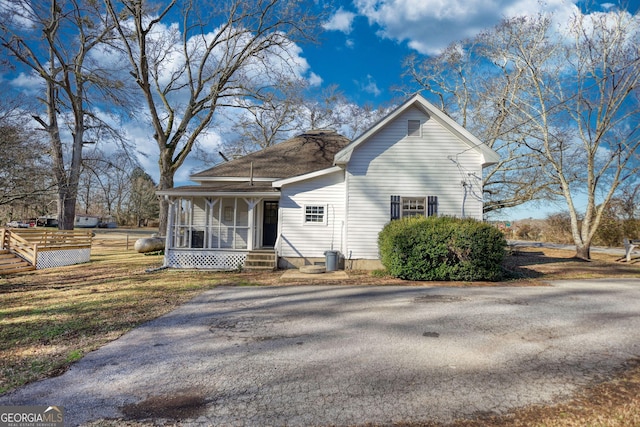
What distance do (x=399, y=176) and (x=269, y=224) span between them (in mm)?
6553

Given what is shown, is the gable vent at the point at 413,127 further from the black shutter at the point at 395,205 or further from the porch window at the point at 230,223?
the porch window at the point at 230,223

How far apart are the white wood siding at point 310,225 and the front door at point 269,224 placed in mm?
2564

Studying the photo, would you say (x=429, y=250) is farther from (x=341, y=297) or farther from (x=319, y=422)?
(x=319, y=422)

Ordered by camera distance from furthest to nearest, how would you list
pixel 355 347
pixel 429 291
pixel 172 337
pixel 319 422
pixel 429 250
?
pixel 429 250, pixel 429 291, pixel 172 337, pixel 355 347, pixel 319 422

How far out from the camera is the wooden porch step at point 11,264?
40.8ft

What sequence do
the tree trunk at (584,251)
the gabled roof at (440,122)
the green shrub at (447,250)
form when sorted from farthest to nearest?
the tree trunk at (584,251)
the gabled roof at (440,122)
the green shrub at (447,250)

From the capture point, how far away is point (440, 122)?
12203 millimetres

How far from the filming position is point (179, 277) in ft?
35.5

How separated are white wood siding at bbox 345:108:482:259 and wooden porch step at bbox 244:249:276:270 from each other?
9.63 feet

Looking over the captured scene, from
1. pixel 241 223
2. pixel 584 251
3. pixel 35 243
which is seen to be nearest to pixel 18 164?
pixel 35 243

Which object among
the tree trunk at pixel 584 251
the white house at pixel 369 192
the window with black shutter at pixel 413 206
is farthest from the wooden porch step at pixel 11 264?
the tree trunk at pixel 584 251

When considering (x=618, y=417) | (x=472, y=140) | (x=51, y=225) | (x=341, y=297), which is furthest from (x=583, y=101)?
(x=51, y=225)

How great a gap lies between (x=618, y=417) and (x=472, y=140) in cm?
1069

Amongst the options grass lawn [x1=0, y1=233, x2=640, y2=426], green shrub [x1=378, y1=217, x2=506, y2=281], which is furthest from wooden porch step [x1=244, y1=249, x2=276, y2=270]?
green shrub [x1=378, y1=217, x2=506, y2=281]
